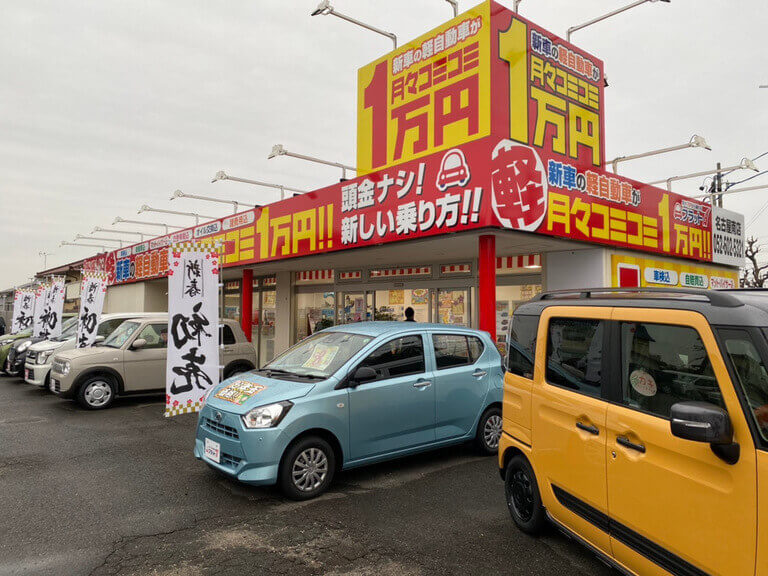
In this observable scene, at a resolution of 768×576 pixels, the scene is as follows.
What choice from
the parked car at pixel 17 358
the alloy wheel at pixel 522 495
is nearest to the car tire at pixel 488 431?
the alloy wheel at pixel 522 495

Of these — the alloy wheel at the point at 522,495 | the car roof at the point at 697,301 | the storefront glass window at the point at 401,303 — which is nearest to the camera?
the car roof at the point at 697,301

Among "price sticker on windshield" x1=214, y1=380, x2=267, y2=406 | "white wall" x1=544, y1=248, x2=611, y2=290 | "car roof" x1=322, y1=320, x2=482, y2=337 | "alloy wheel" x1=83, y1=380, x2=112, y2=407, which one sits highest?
"white wall" x1=544, y1=248, x2=611, y2=290

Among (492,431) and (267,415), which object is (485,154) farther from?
(267,415)

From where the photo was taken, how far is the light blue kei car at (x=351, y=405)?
14.6 ft

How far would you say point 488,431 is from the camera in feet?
19.6

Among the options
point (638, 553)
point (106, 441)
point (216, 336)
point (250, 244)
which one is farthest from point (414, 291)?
point (638, 553)

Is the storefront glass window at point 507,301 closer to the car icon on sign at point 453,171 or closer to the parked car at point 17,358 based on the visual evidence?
the car icon on sign at point 453,171

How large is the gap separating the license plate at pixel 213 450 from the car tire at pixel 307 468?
25.6 inches

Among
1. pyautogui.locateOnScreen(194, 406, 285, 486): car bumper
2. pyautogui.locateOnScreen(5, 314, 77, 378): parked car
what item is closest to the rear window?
pyautogui.locateOnScreen(194, 406, 285, 486): car bumper

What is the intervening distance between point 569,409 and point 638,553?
0.86 m

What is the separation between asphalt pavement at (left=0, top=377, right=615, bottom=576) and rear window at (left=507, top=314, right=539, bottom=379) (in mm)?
1265

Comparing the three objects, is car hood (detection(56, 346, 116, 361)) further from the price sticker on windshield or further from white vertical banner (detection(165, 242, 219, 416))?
the price sticker on windshield

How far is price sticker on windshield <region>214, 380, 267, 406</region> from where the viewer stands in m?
4.71

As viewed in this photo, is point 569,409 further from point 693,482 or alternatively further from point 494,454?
point 494,454
